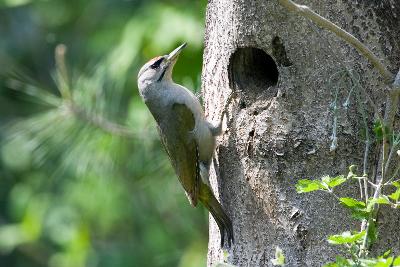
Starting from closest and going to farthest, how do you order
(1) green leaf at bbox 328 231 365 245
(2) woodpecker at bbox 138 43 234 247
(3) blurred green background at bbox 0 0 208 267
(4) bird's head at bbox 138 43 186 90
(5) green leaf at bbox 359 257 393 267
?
(5) green leaf at bbox 359 257 393 267, (1) green leaf at bbox 328 231 365 245, (2) woodpecker at bbox 138 43 234 247, (4) bird's head at bbox 138 43 186 90, (3) blurred green background at bbox 0 0 208 267

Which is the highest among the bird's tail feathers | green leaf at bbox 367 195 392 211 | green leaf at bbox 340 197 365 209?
the bird's tail feathers

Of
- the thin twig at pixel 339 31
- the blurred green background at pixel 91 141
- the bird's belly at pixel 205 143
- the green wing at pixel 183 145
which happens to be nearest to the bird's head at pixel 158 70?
the green wing at pixel 183 145

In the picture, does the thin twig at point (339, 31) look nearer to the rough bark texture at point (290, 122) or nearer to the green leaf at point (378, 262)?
the rough bark texture at point (290, 122)

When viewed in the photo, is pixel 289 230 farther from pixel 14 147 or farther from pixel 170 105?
pixel 14 147

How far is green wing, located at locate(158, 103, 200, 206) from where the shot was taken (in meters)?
4.48

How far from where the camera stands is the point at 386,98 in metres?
3.83

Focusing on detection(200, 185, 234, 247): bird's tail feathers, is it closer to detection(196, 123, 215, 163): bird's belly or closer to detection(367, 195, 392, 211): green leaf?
detection(196, 123, 215, 163): bird's belly

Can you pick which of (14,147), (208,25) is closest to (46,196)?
(14,147)

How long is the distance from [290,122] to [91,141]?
251cm

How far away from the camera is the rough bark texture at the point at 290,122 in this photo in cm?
386

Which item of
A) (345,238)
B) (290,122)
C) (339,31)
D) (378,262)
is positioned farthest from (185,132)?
(378,262)

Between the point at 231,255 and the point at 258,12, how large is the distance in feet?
3.47

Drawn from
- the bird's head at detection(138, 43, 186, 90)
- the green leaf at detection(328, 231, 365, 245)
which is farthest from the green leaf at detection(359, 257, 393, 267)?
the bird's head at detection(138, 43, 186, 90)

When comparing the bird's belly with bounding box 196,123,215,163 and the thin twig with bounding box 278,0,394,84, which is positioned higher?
the bird's belly with bounding box 196,123,215,163
